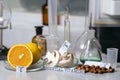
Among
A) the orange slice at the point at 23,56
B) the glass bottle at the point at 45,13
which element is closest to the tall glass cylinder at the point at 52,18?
the glass bottle at the point at 45,13

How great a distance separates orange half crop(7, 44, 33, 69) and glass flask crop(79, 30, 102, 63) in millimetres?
316

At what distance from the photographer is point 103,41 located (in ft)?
6.35

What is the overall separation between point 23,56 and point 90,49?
404mm

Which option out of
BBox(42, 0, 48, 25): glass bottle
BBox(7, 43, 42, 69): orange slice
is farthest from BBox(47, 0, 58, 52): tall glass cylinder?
BBox(7, 43, 42, 69): orange slice

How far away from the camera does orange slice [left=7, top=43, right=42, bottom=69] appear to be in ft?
4.34

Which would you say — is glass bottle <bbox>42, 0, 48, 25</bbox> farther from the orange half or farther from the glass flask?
the orange half

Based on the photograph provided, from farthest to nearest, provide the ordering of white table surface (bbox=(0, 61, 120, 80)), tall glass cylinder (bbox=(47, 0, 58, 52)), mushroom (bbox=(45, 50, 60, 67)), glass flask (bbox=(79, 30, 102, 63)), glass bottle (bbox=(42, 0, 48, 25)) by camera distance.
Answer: glass bottle (bbox=(42, 0, 48, 25)) → tall glass cylinder (bbox=(47, 0, 58, 52)) → glass flask (bbox=(79, 30, 102, 63)) → mushroom (bbox=(45, 50, 60, 67)) → white table surface (bbox=(0, 61, 120, 80))

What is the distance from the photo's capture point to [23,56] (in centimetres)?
133

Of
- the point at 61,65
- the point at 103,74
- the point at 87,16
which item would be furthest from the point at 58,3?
the point at 103,74

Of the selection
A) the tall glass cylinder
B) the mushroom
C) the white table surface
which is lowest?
the white table surface

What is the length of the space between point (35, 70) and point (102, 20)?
72cm

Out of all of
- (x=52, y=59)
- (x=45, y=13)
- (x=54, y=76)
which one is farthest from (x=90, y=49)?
(x=45, y=13)

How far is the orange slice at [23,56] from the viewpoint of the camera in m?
1.32

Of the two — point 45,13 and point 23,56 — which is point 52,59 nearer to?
point 23,56
